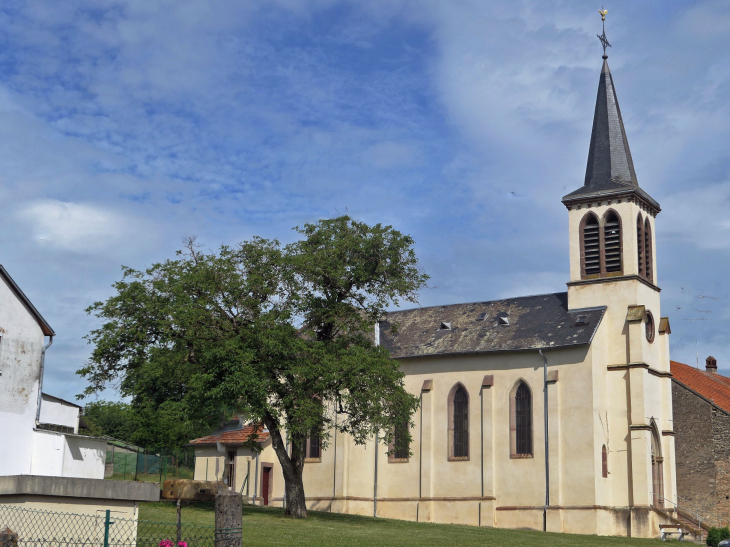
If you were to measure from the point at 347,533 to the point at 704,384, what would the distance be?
28.0 meters

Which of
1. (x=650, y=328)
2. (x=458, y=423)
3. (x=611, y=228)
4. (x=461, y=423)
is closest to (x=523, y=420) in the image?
(x=461, y=423)

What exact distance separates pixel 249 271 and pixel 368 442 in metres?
15.2

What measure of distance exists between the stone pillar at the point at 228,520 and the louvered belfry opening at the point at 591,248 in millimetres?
35313

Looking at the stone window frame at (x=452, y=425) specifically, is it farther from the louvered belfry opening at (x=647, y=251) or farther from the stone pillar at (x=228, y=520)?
the stone pillar at (x=228, y=520)

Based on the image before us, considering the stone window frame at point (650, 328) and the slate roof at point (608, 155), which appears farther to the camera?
the slate roof at point (608, 155)

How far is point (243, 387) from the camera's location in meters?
29.6

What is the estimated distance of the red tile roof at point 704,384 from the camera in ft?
144

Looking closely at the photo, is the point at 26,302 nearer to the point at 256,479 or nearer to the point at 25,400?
the point at 25,400

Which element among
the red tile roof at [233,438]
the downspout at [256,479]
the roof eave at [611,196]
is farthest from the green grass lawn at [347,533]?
the roof eave at [611,196]

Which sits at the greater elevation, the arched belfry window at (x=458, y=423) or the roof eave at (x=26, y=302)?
the roof eave at (x=26, y=302)

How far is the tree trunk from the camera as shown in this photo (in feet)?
106

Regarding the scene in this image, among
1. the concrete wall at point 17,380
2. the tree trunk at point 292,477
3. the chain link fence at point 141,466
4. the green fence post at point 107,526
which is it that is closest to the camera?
the green fence post at point 107,526

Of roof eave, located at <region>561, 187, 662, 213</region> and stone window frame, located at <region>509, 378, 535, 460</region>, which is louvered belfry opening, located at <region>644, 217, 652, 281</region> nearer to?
roof eave, located at <region>561, 187, 662, 213</region>

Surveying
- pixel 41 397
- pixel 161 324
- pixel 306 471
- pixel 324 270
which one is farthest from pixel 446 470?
pixel 41 397
